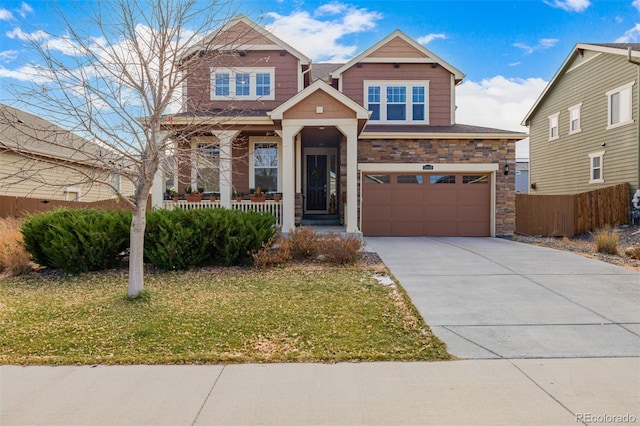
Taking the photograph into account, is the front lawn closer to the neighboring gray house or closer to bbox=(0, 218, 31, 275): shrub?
Answer: bbox=(0, 218, 31, 275): shrub

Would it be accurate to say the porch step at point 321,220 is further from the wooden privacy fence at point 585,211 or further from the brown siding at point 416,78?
the wooden privacy fence at point 585,211

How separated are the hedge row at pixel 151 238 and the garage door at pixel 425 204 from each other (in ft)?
20.1

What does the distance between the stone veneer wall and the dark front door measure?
4.99 ft

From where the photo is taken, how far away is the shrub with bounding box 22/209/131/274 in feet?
27.4

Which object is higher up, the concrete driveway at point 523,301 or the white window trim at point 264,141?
the white window trim at point 264,141

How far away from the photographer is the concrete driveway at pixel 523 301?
4.51 m

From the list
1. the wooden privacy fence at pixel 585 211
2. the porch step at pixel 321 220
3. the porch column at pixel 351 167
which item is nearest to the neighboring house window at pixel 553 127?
the wooden privacy fence at pixel 585 211

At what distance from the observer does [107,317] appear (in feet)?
17.8

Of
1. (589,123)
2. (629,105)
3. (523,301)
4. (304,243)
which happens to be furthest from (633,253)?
(589,123)

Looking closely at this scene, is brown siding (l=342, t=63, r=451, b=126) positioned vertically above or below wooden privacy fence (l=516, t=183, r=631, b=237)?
above

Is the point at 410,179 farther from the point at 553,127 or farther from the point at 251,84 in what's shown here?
the point at 553,127

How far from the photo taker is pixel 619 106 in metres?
17.0

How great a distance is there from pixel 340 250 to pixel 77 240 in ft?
18.4

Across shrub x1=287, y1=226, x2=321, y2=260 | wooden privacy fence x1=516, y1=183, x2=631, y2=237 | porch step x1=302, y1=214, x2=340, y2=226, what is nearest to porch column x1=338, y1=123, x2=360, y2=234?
shrub x1=287, y1=226, x2=321, y2=260
